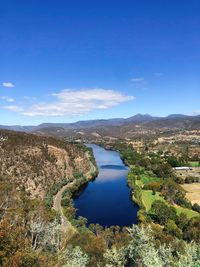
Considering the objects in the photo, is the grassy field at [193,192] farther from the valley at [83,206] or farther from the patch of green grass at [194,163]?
the patch of green grass at [194,163]

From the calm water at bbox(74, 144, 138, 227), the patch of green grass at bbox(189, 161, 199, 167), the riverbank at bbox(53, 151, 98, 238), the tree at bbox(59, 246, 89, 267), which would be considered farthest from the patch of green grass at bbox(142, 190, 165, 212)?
the patch of green grass at bbox(189, 161, 199, 167)

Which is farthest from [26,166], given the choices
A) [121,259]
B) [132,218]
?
[121,259]

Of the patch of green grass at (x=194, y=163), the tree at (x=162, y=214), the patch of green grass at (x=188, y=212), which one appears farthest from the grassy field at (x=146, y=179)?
the patch of green grass at (x=194, y=163)

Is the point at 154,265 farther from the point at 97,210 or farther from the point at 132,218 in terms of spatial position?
the point at 97,210

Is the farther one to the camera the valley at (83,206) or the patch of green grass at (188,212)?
the patch of green grass at (188,212)

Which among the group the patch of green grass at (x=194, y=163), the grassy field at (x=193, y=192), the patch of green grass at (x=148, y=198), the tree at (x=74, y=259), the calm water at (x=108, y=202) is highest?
the tree at (x=74, y=259)

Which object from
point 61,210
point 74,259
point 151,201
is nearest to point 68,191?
point 61,210
